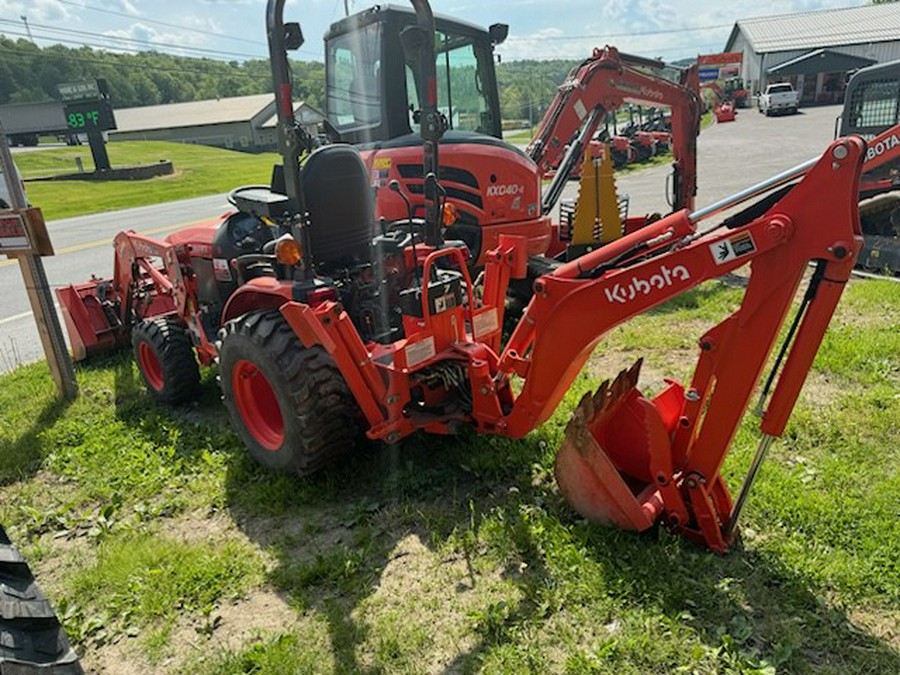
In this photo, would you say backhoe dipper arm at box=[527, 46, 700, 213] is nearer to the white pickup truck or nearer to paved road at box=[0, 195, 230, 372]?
paved road at box=[0, 195, 230, 372]

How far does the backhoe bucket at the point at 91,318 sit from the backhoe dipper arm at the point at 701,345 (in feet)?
14.5

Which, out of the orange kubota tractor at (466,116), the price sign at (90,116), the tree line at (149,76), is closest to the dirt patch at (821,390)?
the orange kubota tractor at (466,116)

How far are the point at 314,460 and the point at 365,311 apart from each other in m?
1.01

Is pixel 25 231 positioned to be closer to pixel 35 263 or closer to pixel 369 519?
pixel 35 263

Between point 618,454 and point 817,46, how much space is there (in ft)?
199

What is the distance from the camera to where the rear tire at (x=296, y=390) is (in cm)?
364

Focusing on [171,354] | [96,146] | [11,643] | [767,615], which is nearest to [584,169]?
[171,354]

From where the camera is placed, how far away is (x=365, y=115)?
6680 mm

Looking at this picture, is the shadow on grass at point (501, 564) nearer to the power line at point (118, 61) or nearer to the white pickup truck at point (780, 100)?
the white pickup truck at point (780, 100)

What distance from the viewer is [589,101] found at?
7863 millimetres

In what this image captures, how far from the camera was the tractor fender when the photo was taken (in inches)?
152

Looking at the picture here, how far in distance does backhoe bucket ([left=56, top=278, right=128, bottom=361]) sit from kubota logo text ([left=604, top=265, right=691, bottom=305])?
16.7ft

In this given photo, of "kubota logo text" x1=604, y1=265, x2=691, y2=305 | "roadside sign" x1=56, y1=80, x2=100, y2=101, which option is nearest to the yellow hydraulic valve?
"kubota logo text" x1=604, y1=265, x2=691, y2=305

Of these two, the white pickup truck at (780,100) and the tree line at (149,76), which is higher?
the tree line at (149,76)
